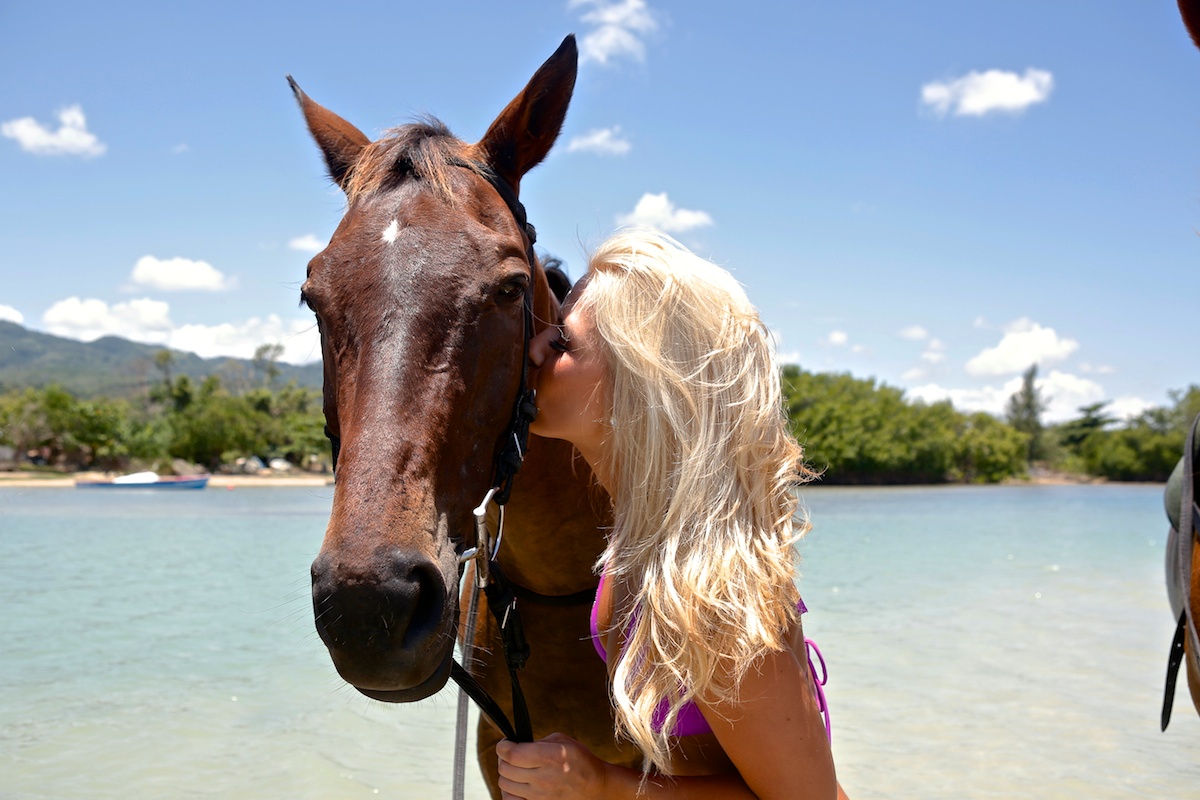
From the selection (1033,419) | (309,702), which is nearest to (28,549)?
(309,702)

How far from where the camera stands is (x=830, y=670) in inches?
385

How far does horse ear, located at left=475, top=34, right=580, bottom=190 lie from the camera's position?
6.63ft

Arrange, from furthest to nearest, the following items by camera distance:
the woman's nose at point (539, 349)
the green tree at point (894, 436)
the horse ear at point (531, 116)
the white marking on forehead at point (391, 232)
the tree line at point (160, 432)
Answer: the green tree at point (894, 436) < the tree line at point (160, 432) < the horse ear at point (531, 116) < the woman's nose at point (539, 349) < the white marking on forehead at point (391, 232)

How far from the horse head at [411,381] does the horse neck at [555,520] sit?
412mm

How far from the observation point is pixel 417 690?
1.40 m

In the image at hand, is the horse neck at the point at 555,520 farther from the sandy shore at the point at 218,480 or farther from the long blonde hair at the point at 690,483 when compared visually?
the sandy shore at the point at 218,480

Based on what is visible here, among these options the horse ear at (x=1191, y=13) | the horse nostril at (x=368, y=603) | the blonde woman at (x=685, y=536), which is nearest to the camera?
the horse nostril at (x=368, y=603)

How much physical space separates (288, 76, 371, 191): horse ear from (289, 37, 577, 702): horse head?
25cm

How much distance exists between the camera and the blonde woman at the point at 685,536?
154 centimetres

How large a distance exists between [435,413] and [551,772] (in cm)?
67

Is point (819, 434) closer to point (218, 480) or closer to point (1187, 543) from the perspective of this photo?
point (218, 480)

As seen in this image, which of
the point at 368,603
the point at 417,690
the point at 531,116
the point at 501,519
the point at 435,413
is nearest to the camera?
the point at 368,603

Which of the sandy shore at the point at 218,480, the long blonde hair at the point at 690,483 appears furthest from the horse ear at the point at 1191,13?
the sandy shore at the point at 218,480

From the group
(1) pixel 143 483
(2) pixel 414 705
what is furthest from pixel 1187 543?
(1) pixel 143 483
